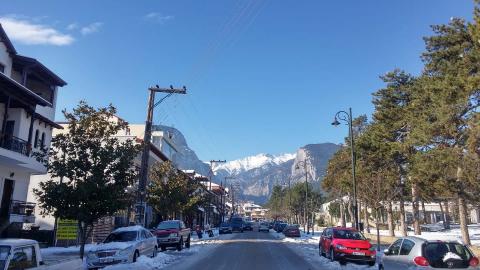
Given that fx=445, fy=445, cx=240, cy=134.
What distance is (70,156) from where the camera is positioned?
1955 centimetres

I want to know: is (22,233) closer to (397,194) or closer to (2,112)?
(2,112)

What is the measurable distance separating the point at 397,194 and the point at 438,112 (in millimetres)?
16966

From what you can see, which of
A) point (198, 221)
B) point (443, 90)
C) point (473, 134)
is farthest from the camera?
point (198, 221)

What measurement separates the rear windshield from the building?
20.4 metres

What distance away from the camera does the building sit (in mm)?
→ 24297

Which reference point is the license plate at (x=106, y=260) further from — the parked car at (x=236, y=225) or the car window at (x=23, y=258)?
the parked car at (x=236, y=225)

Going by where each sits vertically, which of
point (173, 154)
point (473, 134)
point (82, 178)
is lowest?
point (82, 178)

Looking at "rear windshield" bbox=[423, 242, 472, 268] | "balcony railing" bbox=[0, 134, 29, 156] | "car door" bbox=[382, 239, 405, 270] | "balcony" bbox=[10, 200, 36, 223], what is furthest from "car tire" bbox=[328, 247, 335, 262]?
"balcony" bbox=[10, 200, 36, 223]

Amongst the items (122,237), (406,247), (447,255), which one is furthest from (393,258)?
(122,237)

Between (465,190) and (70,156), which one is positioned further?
(465,190)

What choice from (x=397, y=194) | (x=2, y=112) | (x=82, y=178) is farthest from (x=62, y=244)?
(x=397, y=194)

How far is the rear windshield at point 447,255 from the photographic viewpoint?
35.9 ft

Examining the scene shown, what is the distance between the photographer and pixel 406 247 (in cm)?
1240

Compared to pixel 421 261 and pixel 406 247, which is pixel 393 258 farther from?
pixel 421 261
